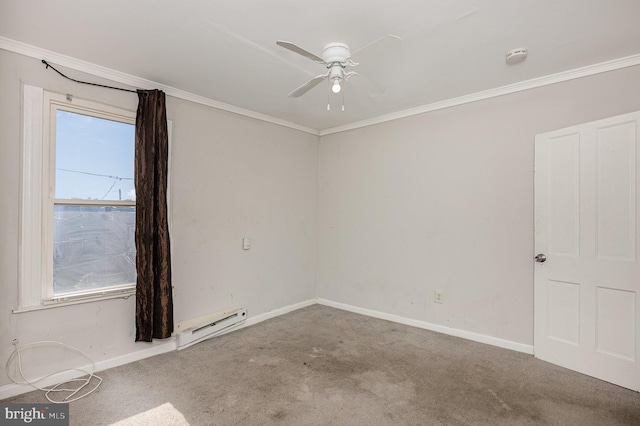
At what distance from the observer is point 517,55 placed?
244 centimetres

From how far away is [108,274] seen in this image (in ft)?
9.14

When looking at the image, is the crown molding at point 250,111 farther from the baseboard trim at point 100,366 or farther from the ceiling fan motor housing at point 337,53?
the baseboard trim at point 100,366

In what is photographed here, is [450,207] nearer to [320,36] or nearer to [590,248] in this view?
[590,248]

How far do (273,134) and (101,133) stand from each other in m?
1.90

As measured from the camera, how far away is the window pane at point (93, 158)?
2.56m

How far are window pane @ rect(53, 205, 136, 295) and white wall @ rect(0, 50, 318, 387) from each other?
21cm

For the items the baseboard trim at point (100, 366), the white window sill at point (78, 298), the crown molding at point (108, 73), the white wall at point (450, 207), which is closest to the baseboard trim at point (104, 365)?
the baseboard trim at point (100, 366)

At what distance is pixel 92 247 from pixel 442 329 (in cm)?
348

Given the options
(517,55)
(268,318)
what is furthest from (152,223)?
(517,55)

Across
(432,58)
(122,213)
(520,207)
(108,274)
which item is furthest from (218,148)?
(520,207)

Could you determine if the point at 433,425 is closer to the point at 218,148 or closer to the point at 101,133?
the point at 218,148

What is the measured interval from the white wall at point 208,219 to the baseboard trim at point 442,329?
63 cm

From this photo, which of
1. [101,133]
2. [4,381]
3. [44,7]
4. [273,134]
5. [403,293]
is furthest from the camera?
[273,134]

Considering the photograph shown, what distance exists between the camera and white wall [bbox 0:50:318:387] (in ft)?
7.61
